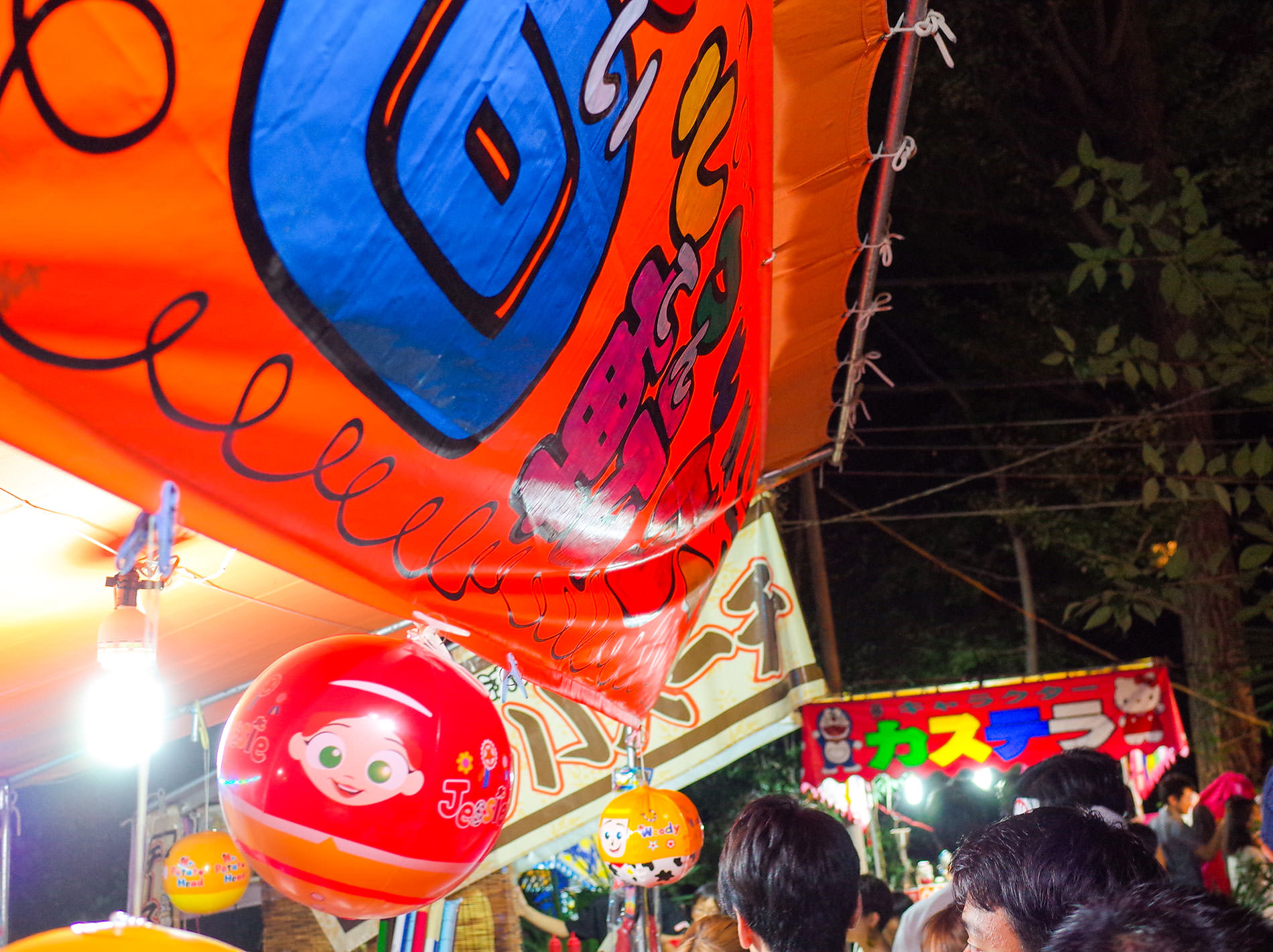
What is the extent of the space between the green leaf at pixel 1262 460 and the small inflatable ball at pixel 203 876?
5316 millimetres

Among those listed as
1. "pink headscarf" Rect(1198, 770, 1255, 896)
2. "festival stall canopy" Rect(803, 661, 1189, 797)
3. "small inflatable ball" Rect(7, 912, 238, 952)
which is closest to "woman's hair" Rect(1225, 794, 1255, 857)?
"pink headscarf" Rect(1198, 770, 1255, 896)

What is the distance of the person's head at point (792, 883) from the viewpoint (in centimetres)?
260

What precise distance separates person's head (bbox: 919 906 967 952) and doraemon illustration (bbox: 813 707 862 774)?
795cm

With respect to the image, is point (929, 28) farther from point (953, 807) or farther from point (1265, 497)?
point (953, 807)

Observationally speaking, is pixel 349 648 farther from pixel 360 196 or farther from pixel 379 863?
pixel 360 196

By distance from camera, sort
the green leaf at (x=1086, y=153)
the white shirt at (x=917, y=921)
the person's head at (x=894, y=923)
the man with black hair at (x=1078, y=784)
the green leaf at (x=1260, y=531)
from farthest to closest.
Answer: the green leaf at (x=1260, y=531) → the person's head at (x=894, y=923) → the green leaf at (x=1086, y=153) → the man with black hair at (x=1078, y=784) → the white shirt at (x=917, y=921)

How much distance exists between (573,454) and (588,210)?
2.50ft

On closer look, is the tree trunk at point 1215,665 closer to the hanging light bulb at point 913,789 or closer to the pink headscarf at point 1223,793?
the pink headscarf at point 1223,793

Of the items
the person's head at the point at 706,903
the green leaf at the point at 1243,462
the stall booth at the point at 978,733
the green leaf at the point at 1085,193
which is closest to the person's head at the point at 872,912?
the person's head at the point at 706,903

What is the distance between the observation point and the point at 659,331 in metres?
2.76

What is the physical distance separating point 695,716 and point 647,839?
8.67 ft

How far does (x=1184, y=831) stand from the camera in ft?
24.9

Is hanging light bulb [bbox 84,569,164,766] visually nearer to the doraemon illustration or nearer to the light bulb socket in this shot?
the light bulb socket

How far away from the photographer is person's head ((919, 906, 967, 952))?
9.05 ft
